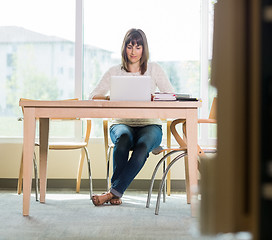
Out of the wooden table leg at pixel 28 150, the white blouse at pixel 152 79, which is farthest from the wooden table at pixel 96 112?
the white blouse at pixel 152 79

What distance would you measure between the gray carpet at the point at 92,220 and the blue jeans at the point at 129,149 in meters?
0.19

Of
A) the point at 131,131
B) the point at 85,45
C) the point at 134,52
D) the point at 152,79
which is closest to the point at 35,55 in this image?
the point at 85,45

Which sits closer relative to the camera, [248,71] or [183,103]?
[248,71]

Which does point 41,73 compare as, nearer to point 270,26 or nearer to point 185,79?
point 185,79

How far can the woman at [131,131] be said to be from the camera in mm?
3211

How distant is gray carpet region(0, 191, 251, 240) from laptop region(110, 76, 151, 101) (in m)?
0.72

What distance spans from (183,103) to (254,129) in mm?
2115

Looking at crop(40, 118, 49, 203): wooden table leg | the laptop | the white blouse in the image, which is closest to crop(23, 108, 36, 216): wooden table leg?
the laptop

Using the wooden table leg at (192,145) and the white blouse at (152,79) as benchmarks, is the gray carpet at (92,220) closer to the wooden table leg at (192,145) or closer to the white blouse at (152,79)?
the wooden table leg at (192,145)

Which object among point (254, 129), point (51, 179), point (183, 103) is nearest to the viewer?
point (254, 129)

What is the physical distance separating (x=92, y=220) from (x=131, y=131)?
926mm

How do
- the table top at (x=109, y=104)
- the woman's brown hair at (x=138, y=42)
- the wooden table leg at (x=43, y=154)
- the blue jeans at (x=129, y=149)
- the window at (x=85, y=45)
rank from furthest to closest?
1. the window at (x=85, y=45)
2. the woman's brown hair at (x=138, y=42)
3. the wooden table leg at (x=43, y=154)
4. the blue jeans at (x=129, y=149)
5. the table top at (x=109, y=104)

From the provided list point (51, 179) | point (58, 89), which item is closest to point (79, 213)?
point (51, 179)

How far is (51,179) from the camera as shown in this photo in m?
4.49
